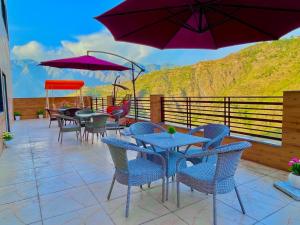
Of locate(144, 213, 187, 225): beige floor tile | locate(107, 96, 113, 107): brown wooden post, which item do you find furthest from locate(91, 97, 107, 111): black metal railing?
locate(144, 213, 187, 225): beige floor tile

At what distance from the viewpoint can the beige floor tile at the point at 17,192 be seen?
263 centimetres

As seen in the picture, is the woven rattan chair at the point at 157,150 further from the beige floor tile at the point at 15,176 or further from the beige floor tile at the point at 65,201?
the beige floor tile at the point at 15,176

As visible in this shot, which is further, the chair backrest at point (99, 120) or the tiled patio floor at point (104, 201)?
the chair backrest at point (99, 120)

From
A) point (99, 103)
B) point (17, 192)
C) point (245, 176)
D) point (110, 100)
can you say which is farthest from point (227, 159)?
point (99, 103)

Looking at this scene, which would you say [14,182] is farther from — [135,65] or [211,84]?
[211,84]

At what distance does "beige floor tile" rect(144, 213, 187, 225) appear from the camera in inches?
82.1

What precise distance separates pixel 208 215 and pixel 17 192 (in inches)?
91.4

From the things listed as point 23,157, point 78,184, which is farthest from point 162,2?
point 23,157

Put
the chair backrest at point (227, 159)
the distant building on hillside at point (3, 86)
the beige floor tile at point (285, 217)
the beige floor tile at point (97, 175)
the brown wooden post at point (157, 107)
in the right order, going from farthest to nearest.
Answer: the brown wooden post at point (157, 107), the distant building on hillside at point (3, 86), the beige floor tile at point (97, 175), the beige floor tile at point (285, 217), the chair backrest at point (227, 159)

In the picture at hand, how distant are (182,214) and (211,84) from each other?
15.1 m

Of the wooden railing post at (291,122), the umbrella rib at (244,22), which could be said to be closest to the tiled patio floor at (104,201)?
the wooden railing post at (291,122)

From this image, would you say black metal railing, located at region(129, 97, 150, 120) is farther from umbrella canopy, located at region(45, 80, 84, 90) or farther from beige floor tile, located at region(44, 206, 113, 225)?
beige floor tile, located at region(44, 206, 113, 225)

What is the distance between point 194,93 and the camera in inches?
667

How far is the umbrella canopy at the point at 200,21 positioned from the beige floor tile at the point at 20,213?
2.21 meters
